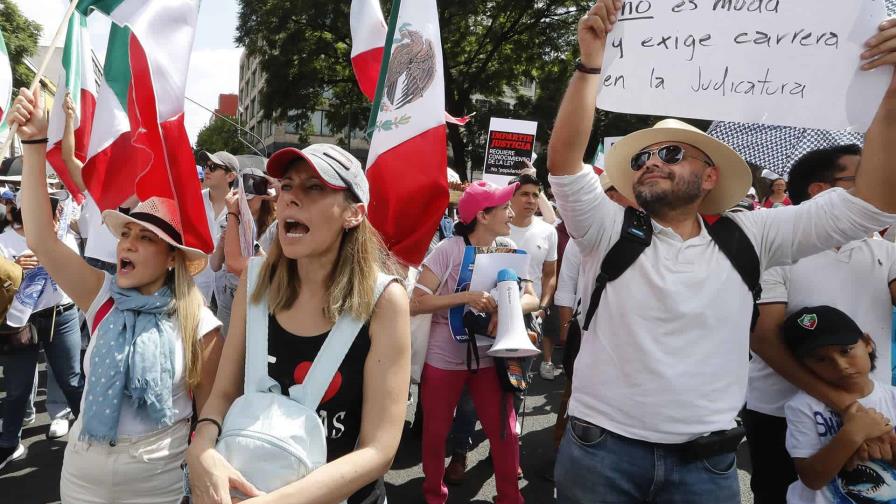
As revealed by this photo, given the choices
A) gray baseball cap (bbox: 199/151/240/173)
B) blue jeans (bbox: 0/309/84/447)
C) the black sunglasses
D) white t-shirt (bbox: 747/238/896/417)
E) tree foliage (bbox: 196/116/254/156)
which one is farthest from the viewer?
tree foliage (bbox: 196/116/254/156)

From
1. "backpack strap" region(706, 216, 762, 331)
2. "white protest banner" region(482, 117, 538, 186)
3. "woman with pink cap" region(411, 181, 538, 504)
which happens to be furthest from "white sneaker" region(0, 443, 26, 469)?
"white protest banner" region(482, 117, 538, 186)

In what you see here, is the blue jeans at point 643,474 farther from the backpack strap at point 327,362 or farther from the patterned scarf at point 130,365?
the patterned scarf at point 130,365

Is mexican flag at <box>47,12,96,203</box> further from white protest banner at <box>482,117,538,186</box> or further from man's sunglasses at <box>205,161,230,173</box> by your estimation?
white protest banner at <box>482,117,538,186</box>

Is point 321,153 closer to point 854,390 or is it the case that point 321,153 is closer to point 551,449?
point 854,390

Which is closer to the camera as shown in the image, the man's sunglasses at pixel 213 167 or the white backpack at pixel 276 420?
the white backpack at pixel 276 420

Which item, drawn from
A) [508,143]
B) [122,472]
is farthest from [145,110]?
[508,143]

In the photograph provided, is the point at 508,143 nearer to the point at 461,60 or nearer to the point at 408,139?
the point at 408,139

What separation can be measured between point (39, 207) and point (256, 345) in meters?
1.17

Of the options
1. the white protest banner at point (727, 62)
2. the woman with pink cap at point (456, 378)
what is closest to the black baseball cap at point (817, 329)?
the white protest banner at point (727, 62)

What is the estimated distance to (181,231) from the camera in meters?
2.39

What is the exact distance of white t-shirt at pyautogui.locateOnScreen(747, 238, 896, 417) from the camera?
241cm

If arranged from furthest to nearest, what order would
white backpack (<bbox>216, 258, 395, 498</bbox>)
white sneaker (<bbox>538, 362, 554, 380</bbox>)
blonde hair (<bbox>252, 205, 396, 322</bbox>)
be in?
white sneaker (<bbox>538, 362, 554, 380</bbox>), blonde hair (<bbox>252, 205, 396, 322</bbox>), white backpack (<bbox>216, 258, 395, 498</bbox>)

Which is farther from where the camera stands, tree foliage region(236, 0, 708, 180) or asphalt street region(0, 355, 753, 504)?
tree foliage region(236, 0, 708, 180)

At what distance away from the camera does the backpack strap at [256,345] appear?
1.64 metres
